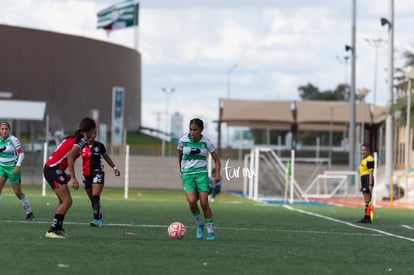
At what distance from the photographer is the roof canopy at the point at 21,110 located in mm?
65750

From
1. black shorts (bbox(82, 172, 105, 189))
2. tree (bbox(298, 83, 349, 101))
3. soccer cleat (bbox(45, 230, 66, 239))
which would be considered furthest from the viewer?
tree (bbox(298, 83, 349, 101))

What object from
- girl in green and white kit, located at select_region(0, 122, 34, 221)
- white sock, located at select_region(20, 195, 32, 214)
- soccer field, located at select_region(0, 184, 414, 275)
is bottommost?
soccer field, located at select_region(0, 184, 414, 275)

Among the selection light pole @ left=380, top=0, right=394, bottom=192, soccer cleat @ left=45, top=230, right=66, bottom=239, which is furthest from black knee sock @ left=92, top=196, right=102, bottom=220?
light pole @ left=380, top=0, right=394, bottom=192

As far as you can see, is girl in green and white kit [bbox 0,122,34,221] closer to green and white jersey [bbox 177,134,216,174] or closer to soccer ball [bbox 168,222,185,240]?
green and white jersey [bbox 177,134,216,174]

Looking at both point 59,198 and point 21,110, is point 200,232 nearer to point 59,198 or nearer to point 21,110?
point 59,198

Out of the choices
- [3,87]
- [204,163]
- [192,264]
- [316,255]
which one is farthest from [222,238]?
[3,87]

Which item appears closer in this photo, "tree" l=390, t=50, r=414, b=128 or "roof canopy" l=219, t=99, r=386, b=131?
"tree" l=390, t=50, r=414, b=128

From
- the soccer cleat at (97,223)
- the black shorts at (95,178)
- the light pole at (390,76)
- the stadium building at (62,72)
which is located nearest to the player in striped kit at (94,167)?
the black shorts at (95,178)

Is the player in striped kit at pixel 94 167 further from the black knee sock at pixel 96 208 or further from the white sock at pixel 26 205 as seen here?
the white sock at pixel 26 205

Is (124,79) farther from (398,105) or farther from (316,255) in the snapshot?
(316,255)

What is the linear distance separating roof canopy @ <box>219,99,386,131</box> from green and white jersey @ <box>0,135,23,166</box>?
4686cm

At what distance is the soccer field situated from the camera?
12859mm

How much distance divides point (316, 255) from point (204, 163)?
113 inches

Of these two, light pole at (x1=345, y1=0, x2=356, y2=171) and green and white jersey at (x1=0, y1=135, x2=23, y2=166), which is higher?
light pole at (x1=345, y1=0, x2=356, y2=171)
